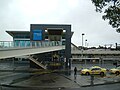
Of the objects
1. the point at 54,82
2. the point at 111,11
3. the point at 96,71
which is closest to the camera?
the point at 111,11

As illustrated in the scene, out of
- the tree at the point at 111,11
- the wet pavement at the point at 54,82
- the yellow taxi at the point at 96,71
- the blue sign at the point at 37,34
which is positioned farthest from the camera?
the blue sign at the point at 37,34

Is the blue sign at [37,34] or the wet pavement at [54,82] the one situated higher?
the blue sign at [37,34]

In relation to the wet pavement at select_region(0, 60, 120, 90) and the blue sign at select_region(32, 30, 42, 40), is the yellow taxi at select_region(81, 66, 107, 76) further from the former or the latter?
the blue sign at select_region(32, 30, 42, 40)

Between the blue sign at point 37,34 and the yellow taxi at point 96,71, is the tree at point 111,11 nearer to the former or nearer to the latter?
the yellow taxi at point 96,71

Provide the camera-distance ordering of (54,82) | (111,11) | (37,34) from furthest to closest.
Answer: (37,34) < (54,82) < (111,11)

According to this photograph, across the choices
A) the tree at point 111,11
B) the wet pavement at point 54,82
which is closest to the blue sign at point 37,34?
the wet pavement at point 54,82

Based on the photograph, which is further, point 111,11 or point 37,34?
point 37,34

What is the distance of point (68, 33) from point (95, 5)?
64.1 metres

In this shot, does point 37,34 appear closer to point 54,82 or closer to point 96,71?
point 96,71

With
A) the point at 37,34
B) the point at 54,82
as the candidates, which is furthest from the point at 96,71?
the point at 37,34

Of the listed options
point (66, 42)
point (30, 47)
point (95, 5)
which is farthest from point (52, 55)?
point (95, 5)

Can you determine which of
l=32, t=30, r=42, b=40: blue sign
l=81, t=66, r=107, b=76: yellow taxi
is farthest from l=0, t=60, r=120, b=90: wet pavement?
l=32, t=30, r=42, b=40: blue sign

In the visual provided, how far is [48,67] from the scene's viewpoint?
2995 inches

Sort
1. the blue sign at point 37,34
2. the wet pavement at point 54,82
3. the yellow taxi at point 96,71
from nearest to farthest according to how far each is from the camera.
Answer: the wet pavement at point 54,82 < the yellow taxi at point 96,71 < the blue sign at point 37,34
